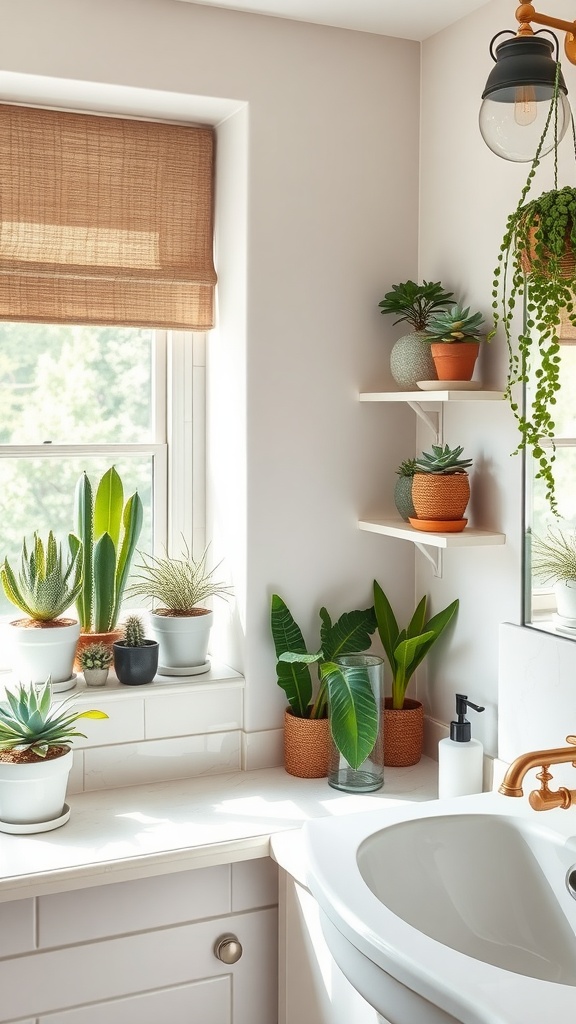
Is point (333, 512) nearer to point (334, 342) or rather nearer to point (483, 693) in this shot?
point (334, 342)

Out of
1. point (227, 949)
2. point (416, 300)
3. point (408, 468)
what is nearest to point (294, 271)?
point (416, 300)

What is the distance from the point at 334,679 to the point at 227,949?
57cm

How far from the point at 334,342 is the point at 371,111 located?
0.55 metres

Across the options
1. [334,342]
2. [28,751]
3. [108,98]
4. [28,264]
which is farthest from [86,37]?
[28,751]

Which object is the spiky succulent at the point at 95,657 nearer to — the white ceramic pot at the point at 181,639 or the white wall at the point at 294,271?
the white ceramic pot at the point at 181,639

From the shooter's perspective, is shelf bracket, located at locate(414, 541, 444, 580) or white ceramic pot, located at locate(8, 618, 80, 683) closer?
white ceramic pot, located at locate(8, 618, 80, 683)

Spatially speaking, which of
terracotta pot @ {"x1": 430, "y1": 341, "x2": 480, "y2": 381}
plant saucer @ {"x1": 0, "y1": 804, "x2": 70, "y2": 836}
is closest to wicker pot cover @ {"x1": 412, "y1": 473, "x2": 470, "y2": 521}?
terracotta pot @ {"x1": 430, "y1": 341, "x2": 480, "y2": 381}

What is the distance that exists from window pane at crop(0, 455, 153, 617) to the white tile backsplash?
0.43 meters

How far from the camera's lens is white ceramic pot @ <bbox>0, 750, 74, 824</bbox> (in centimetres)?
183

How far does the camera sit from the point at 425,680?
238 centimetres

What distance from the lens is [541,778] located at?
1.49 meters

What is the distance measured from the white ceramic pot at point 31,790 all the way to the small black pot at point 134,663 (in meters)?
0.31

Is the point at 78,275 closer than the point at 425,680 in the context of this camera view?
Yes

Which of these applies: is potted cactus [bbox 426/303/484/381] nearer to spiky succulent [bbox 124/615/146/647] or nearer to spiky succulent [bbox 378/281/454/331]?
spiky succulent [bbox 378/281/454/331]
